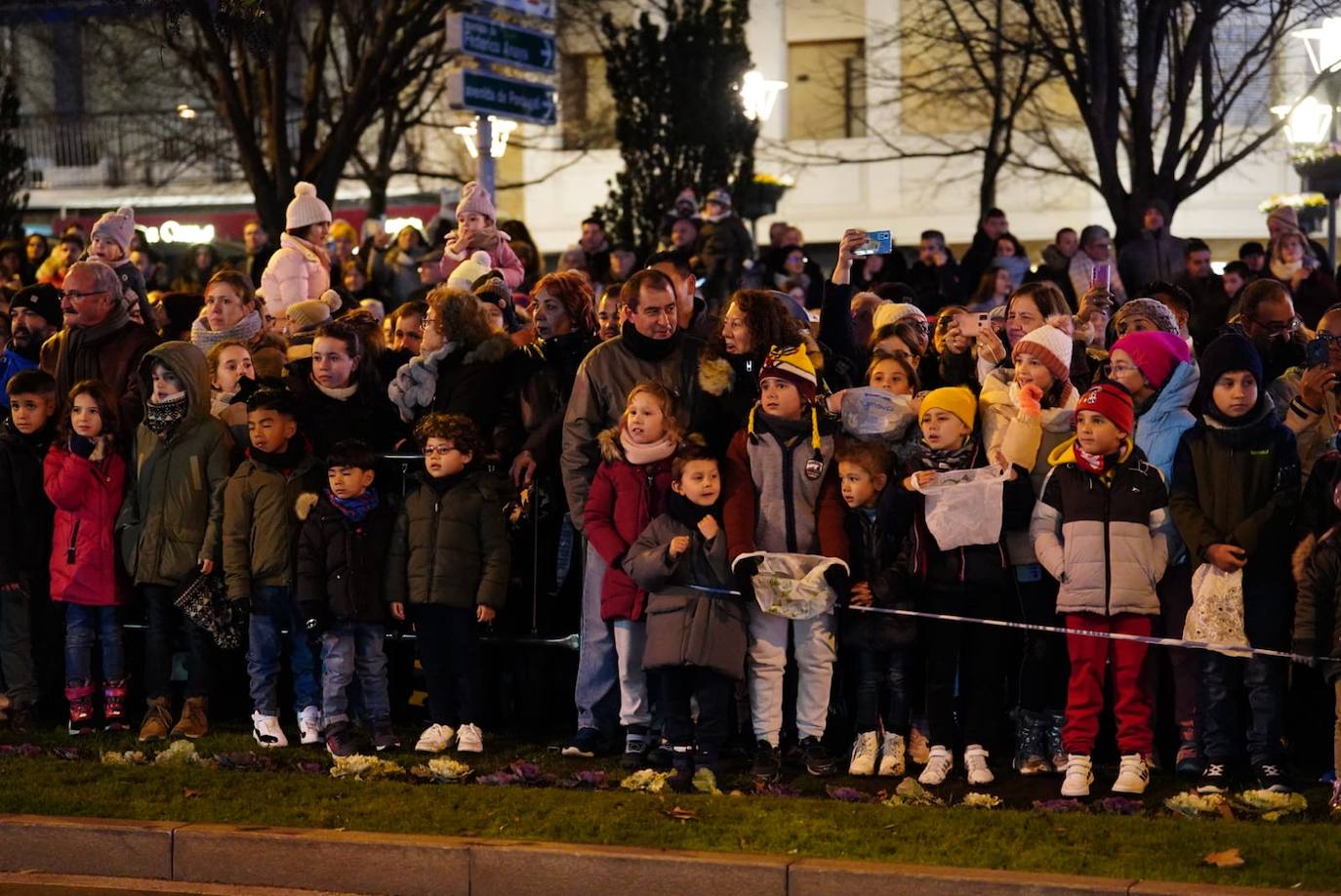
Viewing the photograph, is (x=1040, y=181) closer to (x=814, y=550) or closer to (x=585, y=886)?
(x=814, y=550)

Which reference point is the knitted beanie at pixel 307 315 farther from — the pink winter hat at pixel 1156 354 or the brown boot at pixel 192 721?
the pink winter hat at pixel 1156 354

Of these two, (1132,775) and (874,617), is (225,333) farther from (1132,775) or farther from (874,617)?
(1132,775)

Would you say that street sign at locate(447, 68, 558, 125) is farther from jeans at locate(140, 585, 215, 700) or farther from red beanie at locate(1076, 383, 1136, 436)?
red beanie at locate(1076, 383, 1136, 436)

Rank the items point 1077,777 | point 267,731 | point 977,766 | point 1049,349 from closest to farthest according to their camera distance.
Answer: point 1077,777 < point 977,766 < point 1049,349 < point 267,731

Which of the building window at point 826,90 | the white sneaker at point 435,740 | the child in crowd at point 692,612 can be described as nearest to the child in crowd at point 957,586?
the child in crowd at point 692,612

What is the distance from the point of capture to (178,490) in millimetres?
10492

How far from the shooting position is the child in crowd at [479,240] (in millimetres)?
13602

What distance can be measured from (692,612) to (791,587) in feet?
1.46

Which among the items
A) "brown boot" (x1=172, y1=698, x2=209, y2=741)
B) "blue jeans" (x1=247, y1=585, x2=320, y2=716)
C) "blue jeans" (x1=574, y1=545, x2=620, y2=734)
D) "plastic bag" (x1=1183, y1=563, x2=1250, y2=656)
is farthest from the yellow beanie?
"brown boot" (x1=172, y1=698, x2=209, y2=741)

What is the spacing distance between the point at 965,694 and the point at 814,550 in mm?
926

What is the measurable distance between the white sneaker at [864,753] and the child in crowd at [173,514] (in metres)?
3.27

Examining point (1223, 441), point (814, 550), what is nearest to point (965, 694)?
point (814, 550)

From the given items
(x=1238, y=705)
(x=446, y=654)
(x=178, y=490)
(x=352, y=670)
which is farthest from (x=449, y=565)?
(x=1238, y=705)

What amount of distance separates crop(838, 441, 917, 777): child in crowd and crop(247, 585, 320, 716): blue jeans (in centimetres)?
264
